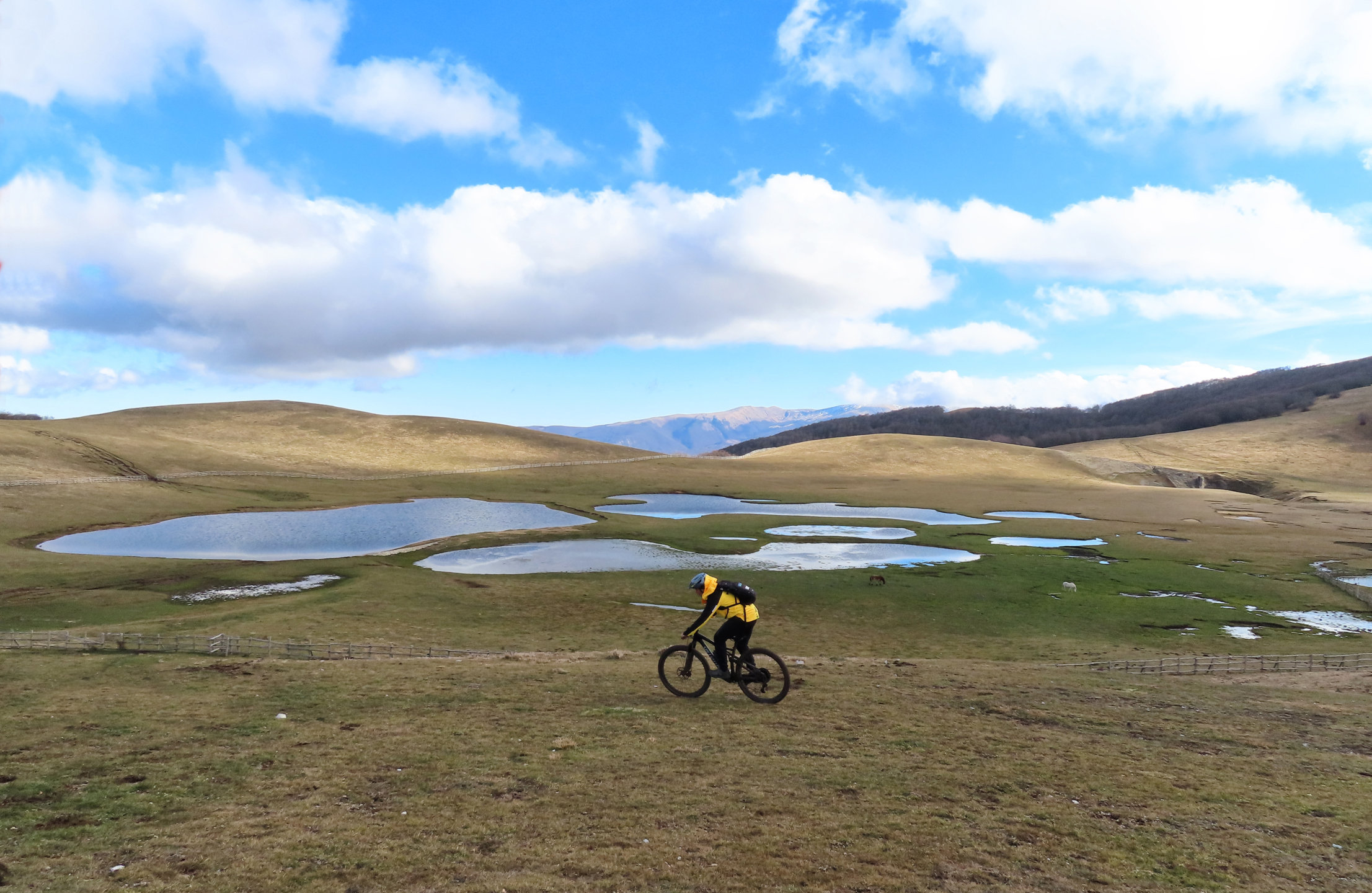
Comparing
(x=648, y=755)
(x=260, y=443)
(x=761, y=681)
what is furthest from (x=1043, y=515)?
(x=260, y=443)

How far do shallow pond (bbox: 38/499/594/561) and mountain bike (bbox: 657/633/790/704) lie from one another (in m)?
47.2

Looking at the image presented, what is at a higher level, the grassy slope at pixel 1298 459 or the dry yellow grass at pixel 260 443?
the dry yellow grass at pixel 260 443

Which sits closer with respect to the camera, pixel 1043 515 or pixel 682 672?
pixel 682 672

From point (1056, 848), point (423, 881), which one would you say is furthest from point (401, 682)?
point (1056, 848)

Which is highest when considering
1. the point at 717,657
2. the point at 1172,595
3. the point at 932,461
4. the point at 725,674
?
the point at 932,461

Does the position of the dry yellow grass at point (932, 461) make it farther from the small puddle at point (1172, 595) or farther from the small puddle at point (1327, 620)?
the small puddle at point (1327, 620)

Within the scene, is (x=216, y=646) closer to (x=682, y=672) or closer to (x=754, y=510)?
(x=682, y=672)

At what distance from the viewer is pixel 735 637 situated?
1862cm

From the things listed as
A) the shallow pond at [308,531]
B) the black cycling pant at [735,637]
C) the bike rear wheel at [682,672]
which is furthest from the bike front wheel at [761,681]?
the shallow pond at [308,531]

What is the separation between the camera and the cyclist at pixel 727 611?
58.2 feet

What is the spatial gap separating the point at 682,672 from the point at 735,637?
9.87 ft

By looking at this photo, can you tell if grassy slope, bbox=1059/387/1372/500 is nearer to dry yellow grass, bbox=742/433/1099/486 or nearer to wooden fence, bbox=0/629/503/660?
dry yellow grass, bbox=742/433/1099/486

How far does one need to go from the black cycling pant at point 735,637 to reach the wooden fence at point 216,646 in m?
16.0

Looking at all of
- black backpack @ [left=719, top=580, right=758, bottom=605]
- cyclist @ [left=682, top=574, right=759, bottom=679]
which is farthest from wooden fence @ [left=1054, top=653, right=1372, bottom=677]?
black backpack @ [left=719, top=580, right=758, bottom=605]
